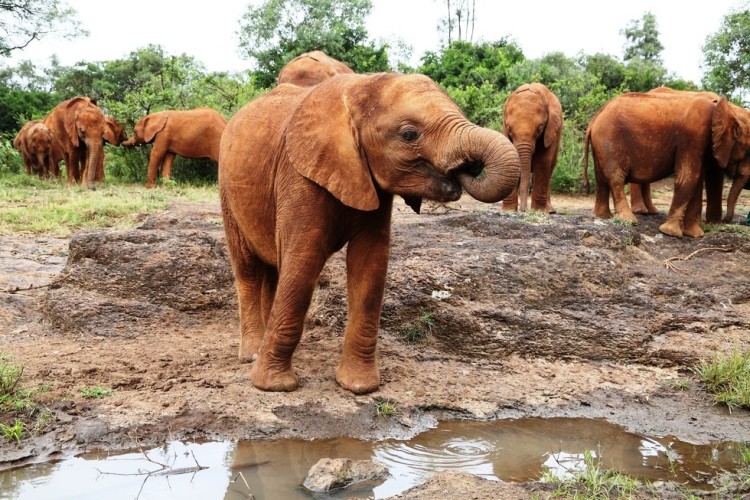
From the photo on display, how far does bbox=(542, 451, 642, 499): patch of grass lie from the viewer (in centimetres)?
347

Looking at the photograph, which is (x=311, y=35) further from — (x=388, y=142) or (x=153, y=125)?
(x=388, y=142)

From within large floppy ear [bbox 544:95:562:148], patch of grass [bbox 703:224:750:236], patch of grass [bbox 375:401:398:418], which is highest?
large floppy ear [bbox 544:95:562:148]

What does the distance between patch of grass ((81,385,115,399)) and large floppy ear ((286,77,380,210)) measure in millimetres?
1748

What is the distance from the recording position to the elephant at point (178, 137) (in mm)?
17438

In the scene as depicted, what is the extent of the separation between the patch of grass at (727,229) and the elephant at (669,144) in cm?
31

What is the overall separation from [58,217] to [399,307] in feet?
21.9

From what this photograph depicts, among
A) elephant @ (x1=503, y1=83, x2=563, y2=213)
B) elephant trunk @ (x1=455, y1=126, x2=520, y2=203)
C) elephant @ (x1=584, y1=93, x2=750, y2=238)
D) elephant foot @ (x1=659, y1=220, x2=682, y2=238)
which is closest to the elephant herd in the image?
elephant trunk @ (x1=455, y1=126, x2=520, y2=203)

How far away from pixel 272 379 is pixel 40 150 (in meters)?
16.6

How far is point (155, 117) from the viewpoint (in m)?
17.8

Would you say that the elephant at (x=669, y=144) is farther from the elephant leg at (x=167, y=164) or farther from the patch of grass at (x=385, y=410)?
the elephant leg at (x=167, y=164)

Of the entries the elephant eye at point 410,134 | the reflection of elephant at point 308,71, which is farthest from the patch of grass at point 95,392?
the reflection of elephant at point 308,71

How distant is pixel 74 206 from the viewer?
1166 cm

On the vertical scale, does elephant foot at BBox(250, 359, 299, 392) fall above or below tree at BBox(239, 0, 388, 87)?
below

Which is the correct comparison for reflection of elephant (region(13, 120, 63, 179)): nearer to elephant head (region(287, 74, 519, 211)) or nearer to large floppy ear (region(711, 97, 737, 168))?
large floppy ear (region(711, 97, 737, 168))
